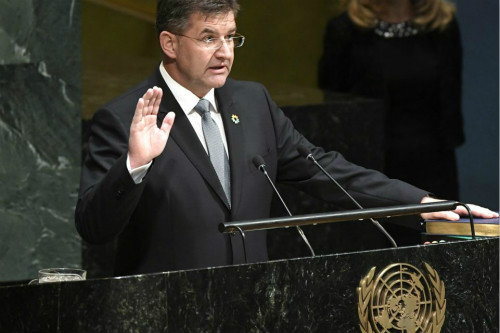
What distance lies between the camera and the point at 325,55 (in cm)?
550

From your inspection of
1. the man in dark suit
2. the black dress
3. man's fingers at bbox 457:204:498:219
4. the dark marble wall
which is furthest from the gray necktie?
the black dress

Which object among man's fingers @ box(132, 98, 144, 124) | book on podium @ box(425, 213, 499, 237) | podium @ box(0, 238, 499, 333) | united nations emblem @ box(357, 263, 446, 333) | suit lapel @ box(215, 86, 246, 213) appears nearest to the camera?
podium @ box(0, 238, 499, 333)

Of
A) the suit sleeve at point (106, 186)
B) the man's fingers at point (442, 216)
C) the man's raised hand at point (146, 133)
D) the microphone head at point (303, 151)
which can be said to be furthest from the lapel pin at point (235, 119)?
the man's fingers at point (442, 216)

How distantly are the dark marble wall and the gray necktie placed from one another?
1.44 meters

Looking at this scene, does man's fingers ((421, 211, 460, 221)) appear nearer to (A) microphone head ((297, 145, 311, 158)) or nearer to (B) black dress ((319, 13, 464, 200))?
(A) microphone head ((297, 145, 311, 158))

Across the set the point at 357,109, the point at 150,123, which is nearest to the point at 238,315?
the point at 150,123

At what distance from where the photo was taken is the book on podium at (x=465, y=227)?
11.2 ft

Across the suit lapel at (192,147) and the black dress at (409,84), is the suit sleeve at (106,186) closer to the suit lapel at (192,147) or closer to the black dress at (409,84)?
the suit lapel at (192,147)

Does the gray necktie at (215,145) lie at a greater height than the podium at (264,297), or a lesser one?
greater

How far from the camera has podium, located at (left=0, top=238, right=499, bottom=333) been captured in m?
2.78

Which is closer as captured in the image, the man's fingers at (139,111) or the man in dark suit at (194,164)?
the man's fingers at (139,111)

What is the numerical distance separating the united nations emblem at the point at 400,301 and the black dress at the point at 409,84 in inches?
95.2

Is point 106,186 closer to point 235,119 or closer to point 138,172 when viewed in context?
point 138,172

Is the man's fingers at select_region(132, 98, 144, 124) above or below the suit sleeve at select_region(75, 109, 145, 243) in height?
above
